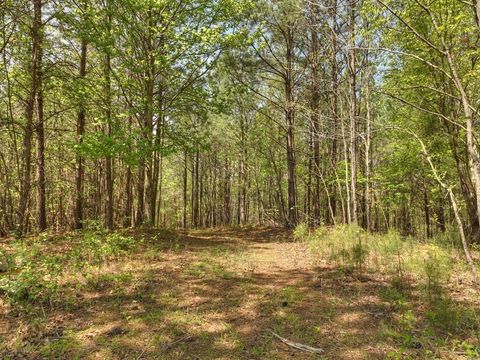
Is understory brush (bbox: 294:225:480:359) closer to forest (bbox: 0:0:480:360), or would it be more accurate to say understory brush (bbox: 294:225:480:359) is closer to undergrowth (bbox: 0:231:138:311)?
forest (bbox: 0:0:480:360)

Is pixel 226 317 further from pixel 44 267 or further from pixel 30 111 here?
pixel 30 111

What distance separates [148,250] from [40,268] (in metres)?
2.59

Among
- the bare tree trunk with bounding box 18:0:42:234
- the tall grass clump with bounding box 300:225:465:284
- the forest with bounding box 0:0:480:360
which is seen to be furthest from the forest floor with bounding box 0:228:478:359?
the bare tree trunk with bounding box 18:0:42:234

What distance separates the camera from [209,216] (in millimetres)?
32625

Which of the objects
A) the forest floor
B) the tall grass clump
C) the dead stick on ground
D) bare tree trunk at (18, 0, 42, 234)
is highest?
bare tree trunk at (18, 0, 42, 234)

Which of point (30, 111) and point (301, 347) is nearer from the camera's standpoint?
point (301, 347)

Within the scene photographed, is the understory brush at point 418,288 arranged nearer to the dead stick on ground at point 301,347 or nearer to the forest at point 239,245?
the forest at point 239,245

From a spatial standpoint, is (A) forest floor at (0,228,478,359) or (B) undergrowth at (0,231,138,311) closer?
(A) forest floor at (0,228,478,359)

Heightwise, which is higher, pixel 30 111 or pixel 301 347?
pixel 30 111

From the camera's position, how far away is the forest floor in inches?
148

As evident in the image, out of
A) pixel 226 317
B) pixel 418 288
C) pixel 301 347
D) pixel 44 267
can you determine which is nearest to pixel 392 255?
pixel 418 288

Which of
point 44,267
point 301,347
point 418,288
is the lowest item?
point 301,347

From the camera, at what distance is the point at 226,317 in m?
4.73

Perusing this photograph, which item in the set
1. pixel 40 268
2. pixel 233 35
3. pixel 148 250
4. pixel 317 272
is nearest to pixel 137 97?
pixel 233 35
